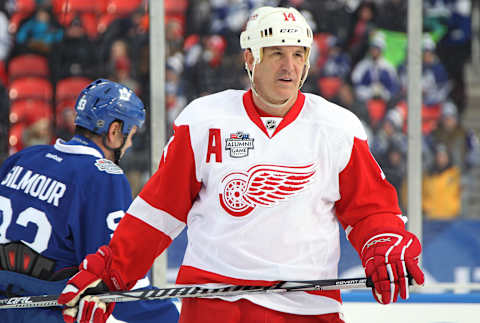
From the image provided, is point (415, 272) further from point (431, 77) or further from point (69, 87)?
point (431, 77)

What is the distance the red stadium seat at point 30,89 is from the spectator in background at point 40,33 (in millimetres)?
128

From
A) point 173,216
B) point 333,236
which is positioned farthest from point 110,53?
point 333,236

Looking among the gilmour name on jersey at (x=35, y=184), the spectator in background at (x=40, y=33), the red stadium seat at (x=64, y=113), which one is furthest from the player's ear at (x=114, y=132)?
the spectator in background at (x=40, y=33)

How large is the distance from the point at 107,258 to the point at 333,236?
1.86 ft

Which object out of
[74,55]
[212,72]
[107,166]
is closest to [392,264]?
[107,166]

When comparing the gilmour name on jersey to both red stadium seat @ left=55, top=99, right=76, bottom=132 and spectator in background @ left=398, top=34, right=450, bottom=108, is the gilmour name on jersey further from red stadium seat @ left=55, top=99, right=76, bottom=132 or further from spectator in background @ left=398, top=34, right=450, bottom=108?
spectator in background @ left=398, top=34, right=450, bottom=108

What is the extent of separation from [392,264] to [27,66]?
1.97 m

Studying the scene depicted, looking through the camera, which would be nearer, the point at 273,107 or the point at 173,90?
the point at 273,107

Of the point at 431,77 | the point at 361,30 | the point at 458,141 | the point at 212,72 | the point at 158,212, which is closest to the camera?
the point at 158,212

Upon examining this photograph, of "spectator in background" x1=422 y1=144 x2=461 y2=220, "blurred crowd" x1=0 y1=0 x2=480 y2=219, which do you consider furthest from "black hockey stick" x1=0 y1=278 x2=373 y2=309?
"spectator in background" x1=422 y1=144 x2=461 y2=220

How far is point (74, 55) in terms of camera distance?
311 centimetres

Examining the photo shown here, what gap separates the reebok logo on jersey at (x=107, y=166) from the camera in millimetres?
2163

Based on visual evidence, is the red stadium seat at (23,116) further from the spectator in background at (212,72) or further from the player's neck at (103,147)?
the player's neck at (103,147)

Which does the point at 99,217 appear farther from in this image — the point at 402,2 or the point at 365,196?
the point at 402,2
